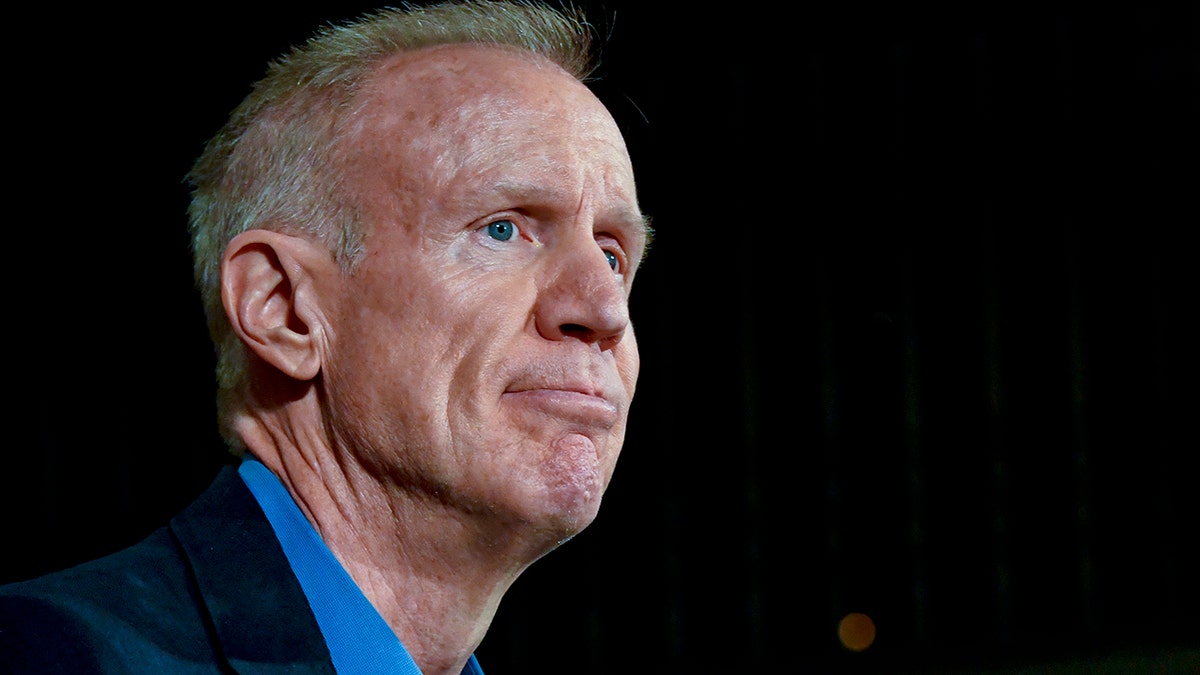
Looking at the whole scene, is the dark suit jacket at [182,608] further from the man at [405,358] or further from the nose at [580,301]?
the nose at [580,301]

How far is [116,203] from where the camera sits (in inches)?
115

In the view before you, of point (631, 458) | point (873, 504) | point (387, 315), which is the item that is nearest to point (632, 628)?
point (631, 458)

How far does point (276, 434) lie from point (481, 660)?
1743 millimetres

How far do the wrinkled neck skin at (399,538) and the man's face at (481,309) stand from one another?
0.02 meters

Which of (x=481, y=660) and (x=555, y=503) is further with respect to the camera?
(x=481, y=660)

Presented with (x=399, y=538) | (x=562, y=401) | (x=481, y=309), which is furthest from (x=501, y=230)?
(x=399, y=538)

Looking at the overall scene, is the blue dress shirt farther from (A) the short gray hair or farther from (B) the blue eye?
(B) the blue eye

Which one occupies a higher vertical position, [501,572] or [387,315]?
[387,315]

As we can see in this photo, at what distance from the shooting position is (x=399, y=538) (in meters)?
1.44

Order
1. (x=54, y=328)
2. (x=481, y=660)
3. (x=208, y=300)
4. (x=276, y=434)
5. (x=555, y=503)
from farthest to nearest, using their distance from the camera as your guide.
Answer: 1. (x=481, y=660)
2. (x=54, y=328)
3. (x=208, y=300)
4. (x=276, y=434)
5. (x=555, y=503)

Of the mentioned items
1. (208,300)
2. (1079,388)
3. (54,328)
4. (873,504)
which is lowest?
(873,504)

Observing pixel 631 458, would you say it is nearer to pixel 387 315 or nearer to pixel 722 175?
pixel 722 175

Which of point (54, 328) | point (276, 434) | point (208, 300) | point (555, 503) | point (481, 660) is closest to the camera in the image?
point (555, 503)

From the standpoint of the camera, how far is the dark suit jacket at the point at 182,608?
1137 millimetres
